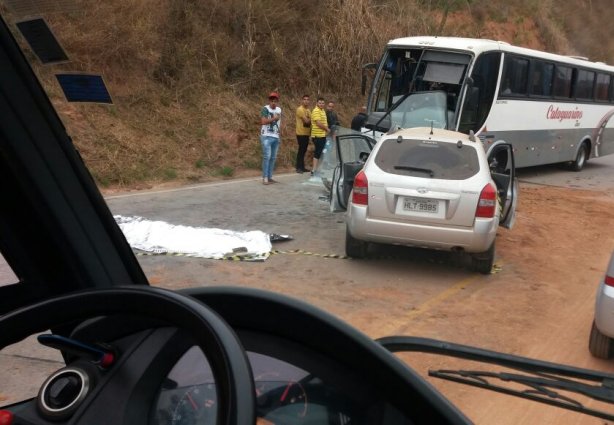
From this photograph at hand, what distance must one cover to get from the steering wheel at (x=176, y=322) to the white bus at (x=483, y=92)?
1062 cm

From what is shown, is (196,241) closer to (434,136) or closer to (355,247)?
(355,247)

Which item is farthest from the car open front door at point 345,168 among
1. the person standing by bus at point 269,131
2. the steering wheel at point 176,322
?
the steering wheel at point 176,322

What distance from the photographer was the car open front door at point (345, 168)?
355 inches

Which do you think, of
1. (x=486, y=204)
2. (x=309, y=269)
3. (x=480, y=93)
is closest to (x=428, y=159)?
(x=486, y=204)

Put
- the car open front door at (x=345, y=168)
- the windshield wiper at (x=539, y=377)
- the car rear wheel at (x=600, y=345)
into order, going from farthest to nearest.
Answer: the car open front door at (x=345, y=168), the car rear wheel at (x=600, y=345), the windshield wiper at (x=539, y=377)

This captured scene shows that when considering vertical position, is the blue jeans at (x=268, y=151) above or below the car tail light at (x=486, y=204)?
below

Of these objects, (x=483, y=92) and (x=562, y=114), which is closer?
(x=483, y=92)

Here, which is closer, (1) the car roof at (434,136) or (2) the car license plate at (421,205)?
(2) the car license plate at (421,205)

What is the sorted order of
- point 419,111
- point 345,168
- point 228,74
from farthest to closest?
1. point 228,74
2. point 419,111
3. point 345,168

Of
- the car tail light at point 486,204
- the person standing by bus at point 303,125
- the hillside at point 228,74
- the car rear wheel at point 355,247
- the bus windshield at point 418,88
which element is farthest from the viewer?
the person standing by bus at point 303,125

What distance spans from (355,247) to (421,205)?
114 cm

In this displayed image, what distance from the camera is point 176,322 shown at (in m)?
1.35

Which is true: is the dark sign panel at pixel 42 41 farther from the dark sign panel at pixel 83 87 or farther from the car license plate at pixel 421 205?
the car license plate at pixel 421 205

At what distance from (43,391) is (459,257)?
7584 mm
